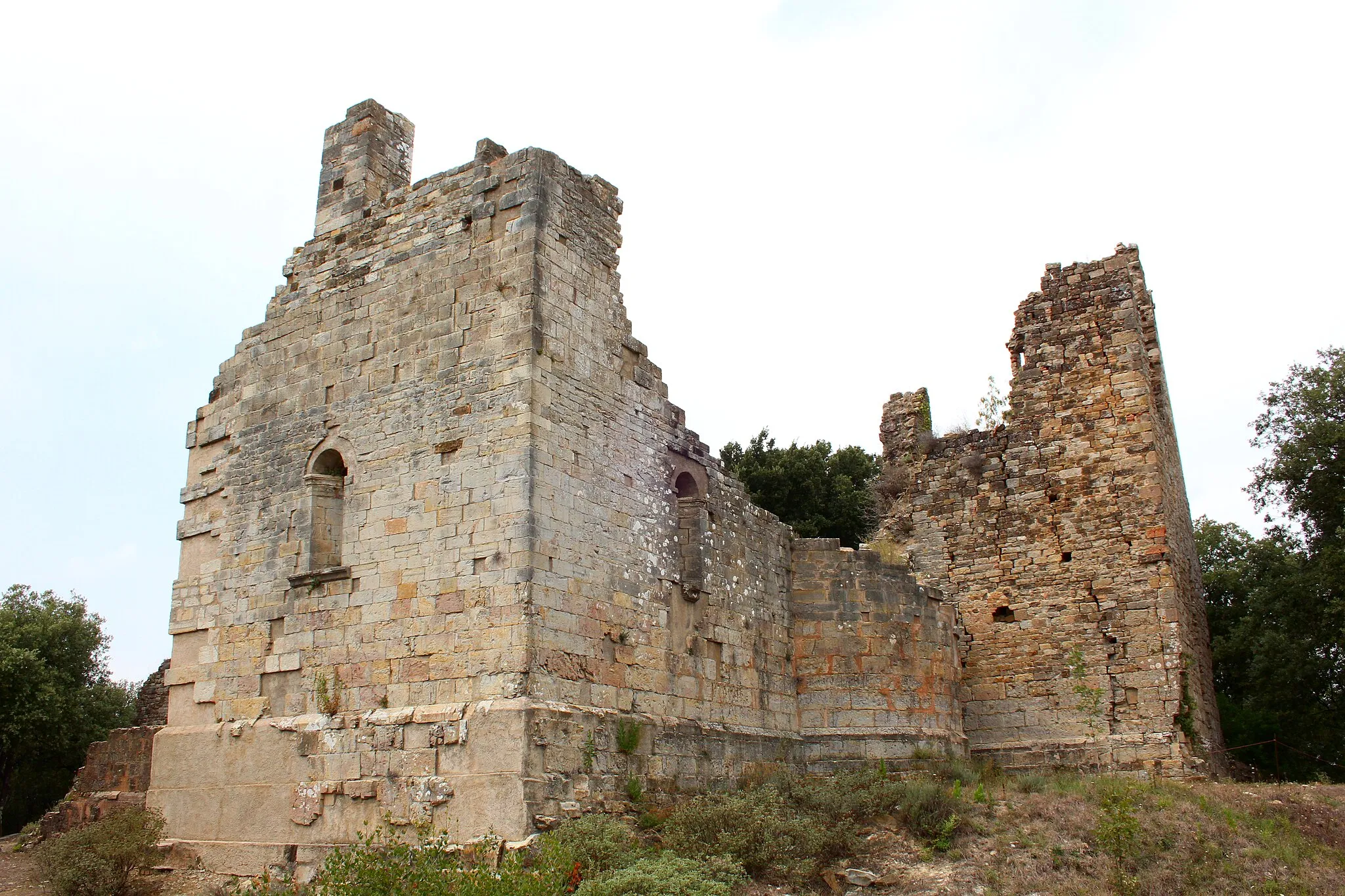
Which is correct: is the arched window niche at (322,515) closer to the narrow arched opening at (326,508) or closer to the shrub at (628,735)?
the narrow arched opening at (326,508)

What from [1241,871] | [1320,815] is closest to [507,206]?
[1241,871]

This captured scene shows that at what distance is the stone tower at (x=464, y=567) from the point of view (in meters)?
9.70

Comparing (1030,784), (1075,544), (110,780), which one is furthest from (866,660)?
(110,780)

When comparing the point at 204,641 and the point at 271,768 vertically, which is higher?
the point at 204,641

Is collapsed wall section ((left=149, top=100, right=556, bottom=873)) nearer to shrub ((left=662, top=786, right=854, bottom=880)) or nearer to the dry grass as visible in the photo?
shrub ((left=662, top=786, right=854, bottom=880))

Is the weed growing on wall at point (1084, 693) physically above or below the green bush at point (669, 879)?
above

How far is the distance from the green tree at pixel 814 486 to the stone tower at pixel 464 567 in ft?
43.4

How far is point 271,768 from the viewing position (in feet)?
34.5

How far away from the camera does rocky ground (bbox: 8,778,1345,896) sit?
927cm

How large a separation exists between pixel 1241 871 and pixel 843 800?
3.38 metres

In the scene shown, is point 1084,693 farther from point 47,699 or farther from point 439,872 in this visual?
point 47,699

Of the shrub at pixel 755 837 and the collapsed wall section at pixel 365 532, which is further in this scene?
the collapsed wall section at pixel 365 532

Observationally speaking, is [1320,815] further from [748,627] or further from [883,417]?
[883,417]

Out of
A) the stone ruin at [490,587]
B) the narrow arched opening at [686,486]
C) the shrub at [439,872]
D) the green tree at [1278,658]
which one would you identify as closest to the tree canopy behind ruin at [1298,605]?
the green tree at [1278,658]
